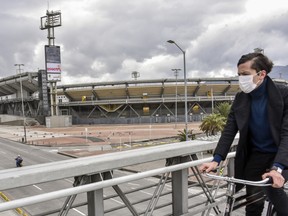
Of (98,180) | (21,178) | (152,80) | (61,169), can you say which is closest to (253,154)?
(98,180)

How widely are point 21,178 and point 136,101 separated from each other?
91645mm

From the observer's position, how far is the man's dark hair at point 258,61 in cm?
257

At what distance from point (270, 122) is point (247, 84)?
349mm

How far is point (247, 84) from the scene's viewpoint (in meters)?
2.55

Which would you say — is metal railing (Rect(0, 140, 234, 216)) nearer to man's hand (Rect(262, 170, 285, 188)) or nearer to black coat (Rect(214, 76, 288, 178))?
black coat (Rect(214, 76, 288, 178))

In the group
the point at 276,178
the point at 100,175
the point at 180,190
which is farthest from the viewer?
the point at 180,190

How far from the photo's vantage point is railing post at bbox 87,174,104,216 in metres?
2.64

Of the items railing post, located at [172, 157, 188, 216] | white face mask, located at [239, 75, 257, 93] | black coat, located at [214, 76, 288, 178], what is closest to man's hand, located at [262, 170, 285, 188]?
black coat, located at [214, 76, 288, 178]

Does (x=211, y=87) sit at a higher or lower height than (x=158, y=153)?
higher

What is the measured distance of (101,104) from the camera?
9556 centimetres

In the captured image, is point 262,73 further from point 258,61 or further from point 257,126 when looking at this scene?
point 257,126

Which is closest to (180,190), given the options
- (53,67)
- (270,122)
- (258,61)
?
(270,122)

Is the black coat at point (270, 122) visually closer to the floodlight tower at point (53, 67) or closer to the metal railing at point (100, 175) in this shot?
the metal railing at point (100, 175)

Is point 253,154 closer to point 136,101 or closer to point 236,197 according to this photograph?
point 236,197
